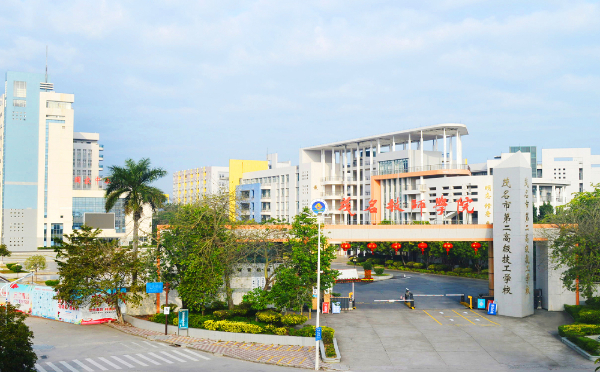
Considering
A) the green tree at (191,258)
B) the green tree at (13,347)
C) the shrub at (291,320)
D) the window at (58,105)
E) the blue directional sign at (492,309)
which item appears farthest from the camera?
the window at (58,105)

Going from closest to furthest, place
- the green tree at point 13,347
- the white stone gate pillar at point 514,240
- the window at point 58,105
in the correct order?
1. the green tree at point 13,347
2. the white stone gate pillar at point 514,240
3. the window at point 58,105

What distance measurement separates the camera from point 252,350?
1192 inches

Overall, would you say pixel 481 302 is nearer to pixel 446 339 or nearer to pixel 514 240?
pixel 514 240

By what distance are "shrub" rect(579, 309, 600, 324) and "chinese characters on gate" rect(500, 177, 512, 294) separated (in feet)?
18.5

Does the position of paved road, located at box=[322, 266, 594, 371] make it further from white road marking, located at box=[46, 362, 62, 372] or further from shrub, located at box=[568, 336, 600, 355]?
white road marking, located at box=[46, 362, 62, 372]

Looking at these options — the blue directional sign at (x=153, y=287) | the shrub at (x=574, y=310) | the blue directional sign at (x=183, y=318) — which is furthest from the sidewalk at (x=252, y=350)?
the shrub at (x=574, y=310)

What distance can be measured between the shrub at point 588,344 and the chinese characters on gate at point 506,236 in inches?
373

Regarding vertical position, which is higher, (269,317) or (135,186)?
(135,186)

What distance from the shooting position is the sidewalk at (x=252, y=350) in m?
28.0

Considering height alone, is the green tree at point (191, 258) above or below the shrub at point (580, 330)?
above

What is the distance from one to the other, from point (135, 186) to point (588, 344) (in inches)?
1274

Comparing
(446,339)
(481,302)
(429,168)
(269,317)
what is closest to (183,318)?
(269,317)

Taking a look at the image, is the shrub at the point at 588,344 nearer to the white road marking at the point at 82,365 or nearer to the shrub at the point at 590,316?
the shrub at the point at 590,316

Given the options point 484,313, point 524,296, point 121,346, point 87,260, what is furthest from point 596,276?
point 87,260
